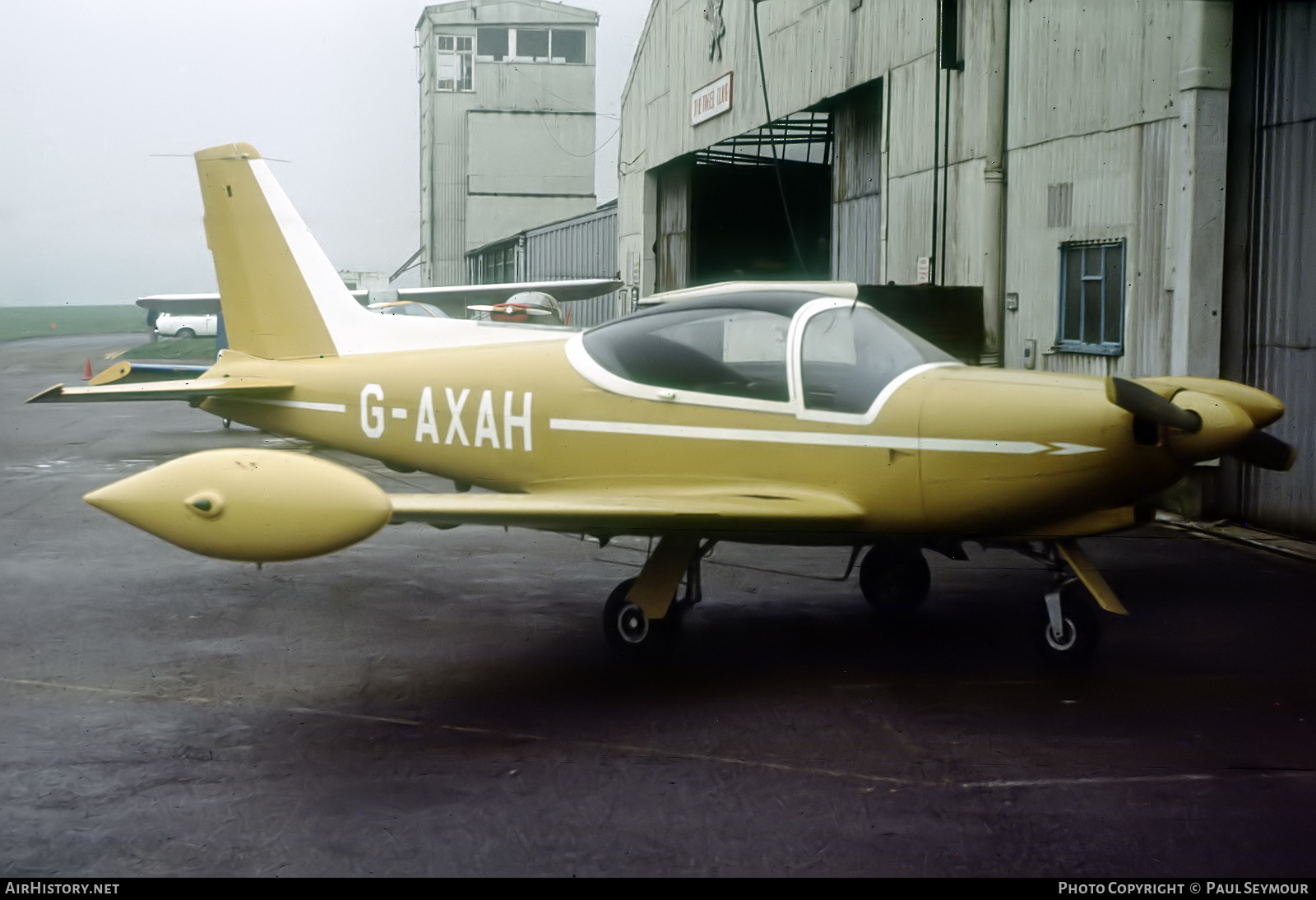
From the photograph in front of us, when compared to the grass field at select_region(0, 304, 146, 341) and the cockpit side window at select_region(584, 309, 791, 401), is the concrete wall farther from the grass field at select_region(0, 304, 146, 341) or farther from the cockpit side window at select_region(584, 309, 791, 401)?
the grass field at select_region(0, 304, 146, 341)

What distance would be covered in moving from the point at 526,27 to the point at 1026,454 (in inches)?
1984

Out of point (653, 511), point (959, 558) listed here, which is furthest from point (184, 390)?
point (959, 558)

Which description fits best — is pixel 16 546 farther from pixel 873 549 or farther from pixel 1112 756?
pixel 1112 756

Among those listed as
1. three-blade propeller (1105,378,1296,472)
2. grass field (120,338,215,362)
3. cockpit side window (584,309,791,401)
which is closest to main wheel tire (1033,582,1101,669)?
three-blade propeller (1105,378,1296,472)

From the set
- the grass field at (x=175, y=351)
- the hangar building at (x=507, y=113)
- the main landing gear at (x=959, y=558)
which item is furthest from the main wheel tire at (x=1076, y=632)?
the hangar building at (x=507, y=113)

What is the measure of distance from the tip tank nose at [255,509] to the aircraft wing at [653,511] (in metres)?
0.39

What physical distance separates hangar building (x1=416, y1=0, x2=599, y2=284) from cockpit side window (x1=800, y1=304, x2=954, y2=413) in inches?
1839

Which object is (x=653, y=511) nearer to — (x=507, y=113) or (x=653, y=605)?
(x=653, y=605)

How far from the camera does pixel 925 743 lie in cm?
505

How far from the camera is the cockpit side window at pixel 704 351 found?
613 centimetres

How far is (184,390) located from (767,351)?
4005 mm

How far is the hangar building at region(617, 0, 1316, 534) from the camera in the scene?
991 centimetres

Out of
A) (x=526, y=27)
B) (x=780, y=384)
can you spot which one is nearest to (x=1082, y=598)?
(x=780, y=384)

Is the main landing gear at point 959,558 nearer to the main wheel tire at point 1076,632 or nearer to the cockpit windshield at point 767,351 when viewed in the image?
the main wheel tire at point 1076,632
